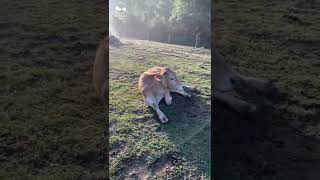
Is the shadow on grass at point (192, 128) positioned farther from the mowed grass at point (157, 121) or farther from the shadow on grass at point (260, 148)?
the shadow on grass at point (260, 148)

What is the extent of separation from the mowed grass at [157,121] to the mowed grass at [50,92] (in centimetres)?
85

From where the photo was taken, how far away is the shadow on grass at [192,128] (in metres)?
2.59

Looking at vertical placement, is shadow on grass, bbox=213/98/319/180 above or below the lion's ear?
below

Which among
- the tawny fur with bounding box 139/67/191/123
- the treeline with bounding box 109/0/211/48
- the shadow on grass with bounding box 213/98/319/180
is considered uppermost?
the treeline with bounding box 109/0/211/48

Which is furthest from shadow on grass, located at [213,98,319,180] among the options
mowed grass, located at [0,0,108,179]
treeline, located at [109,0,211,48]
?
treeline, located at [109,0,211,48]

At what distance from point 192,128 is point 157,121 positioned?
17 cm

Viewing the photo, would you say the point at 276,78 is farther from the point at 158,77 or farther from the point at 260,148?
the point at 158,77

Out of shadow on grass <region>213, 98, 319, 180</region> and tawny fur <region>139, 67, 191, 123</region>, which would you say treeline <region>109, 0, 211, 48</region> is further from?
shadow on grass <region>213, 98, 319, 180</region>

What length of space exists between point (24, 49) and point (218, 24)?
6.41 feet

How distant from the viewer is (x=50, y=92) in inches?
182

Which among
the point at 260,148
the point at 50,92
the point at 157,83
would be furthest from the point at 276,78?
the point at 157,83

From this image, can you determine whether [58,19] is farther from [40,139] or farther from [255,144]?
[255,144]

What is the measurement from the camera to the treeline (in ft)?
8.70

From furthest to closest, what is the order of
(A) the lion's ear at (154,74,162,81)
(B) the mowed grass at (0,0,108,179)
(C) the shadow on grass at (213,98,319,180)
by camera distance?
(B) the mowed grass at (0,0,108,179) < (C) the shadow on grass at (213,98,319,180) < (A) the lion's ear at (154,74,162,81)
